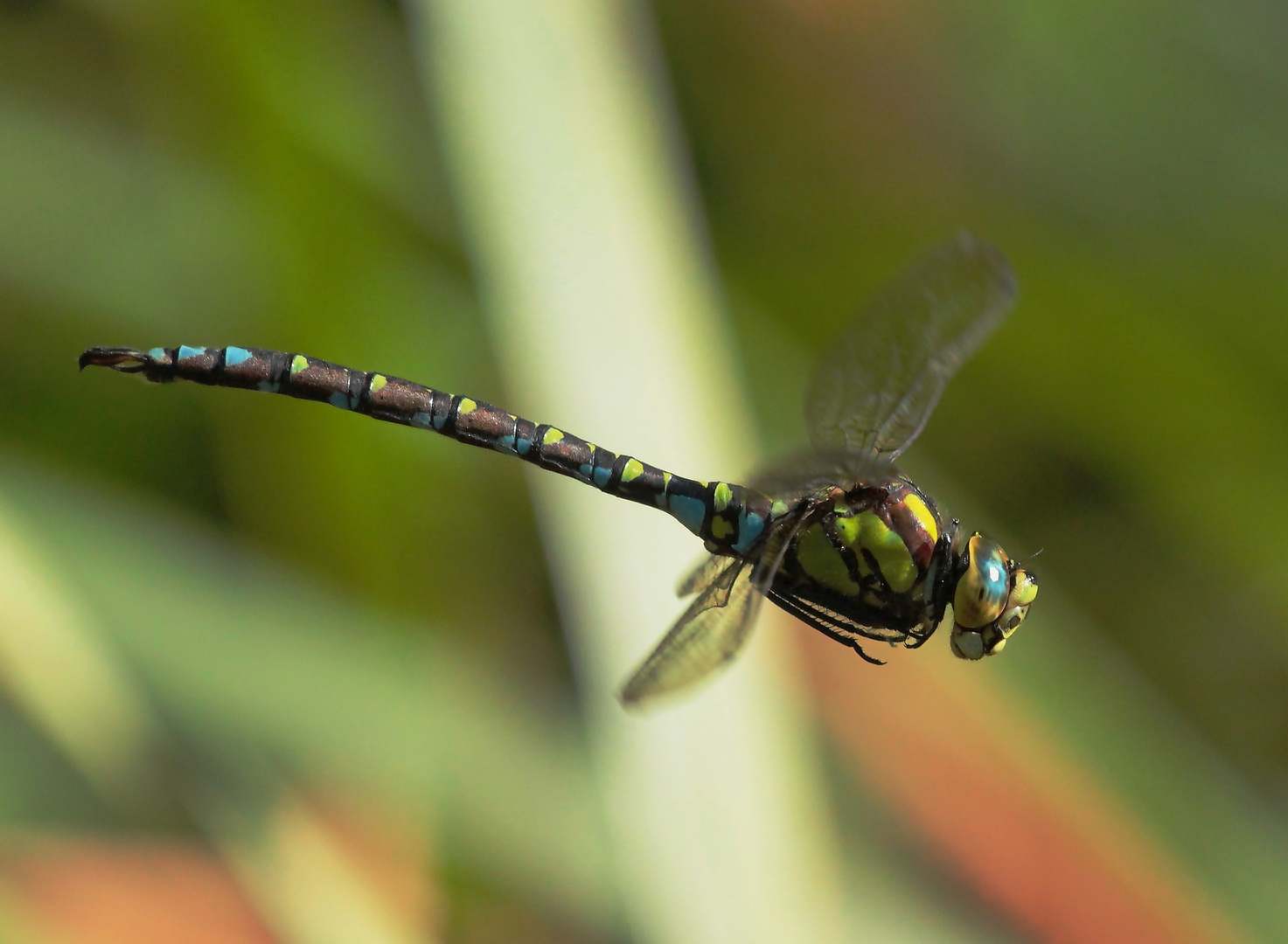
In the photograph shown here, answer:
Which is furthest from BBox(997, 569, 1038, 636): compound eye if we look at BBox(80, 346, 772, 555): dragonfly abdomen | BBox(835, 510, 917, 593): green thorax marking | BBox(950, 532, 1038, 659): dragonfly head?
BBox(80, 346, 772, 555): dragonfly abdomen

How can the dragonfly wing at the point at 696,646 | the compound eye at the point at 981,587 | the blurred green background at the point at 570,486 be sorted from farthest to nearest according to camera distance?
the blurred green background at the point at 570,486
the compound eye at the point at 981,587
the dragonfly wing at the point at 696,646

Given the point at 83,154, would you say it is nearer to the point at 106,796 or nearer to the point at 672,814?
the point at 106,796

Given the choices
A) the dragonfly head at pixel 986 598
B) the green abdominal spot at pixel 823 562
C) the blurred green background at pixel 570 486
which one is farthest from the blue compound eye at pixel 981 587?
the blurred green background at pixel 570 486

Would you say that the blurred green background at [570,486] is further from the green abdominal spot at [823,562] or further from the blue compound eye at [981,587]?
the blue compound eye at [981,587]

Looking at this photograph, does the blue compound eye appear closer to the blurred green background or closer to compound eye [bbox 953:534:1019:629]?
compound eye [bbox 953:534:1019:629]

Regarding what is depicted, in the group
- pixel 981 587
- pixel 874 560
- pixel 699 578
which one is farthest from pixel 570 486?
pixel 981 587

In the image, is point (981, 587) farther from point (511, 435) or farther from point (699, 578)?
point (511, 435)

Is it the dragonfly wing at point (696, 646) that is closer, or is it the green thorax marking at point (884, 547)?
the dragonfly wing at point (696, 646)

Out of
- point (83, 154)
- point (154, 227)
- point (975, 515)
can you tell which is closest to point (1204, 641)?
point (975, 515)
